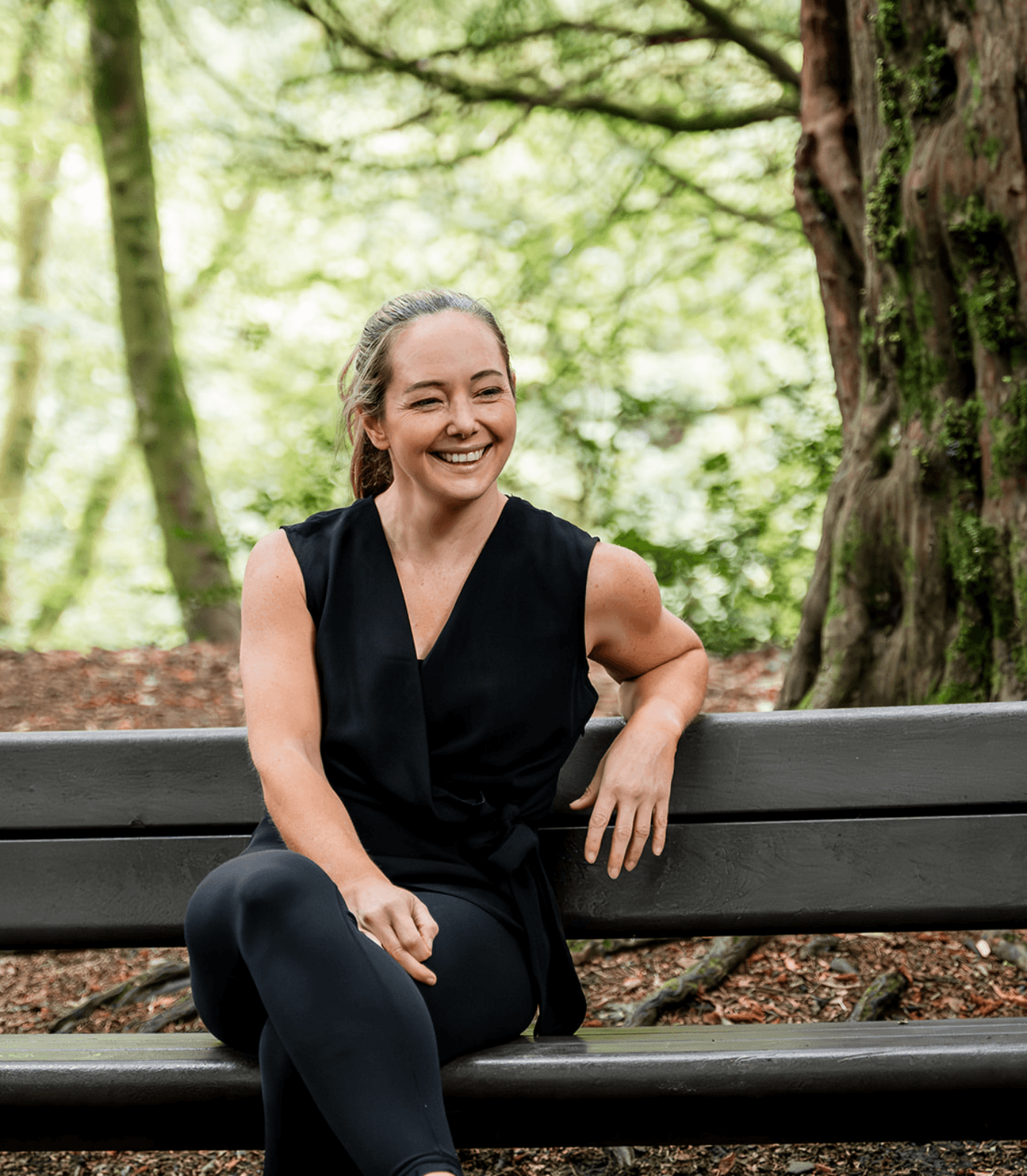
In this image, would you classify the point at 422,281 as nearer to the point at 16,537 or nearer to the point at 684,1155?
the point at 16,537

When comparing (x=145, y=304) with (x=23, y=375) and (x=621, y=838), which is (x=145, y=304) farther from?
(x=23, y=375)

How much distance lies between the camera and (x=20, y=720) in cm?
544

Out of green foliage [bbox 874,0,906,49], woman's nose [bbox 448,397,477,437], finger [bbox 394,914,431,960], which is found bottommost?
finger [bbox 394,914,431,960]

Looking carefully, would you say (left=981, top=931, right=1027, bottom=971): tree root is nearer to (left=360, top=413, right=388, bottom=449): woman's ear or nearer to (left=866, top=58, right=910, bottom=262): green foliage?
(left=866, top=58, right=910, bottom=262): green foliage

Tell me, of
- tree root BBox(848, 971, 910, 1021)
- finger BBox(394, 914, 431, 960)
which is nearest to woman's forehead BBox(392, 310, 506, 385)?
finger BBox(394, 914, 431, 960)

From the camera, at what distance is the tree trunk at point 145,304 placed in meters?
8.84

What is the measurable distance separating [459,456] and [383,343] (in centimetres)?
27

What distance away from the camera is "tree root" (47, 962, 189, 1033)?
315 cm

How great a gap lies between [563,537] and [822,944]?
1592mm

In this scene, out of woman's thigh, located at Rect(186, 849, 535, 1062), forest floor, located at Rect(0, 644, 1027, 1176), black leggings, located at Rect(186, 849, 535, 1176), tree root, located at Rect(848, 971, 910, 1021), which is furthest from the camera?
tree root, located at Rect(848, 971, 910, 1021)

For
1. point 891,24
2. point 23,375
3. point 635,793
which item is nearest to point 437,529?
point 635,793

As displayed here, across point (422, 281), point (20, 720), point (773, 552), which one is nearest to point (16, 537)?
point (422, 281)

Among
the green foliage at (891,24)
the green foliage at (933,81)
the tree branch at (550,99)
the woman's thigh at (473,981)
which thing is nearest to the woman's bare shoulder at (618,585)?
the woman's thigh at (473,981)

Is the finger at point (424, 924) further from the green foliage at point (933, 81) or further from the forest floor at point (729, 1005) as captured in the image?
the green foliage at point (933, 81)
